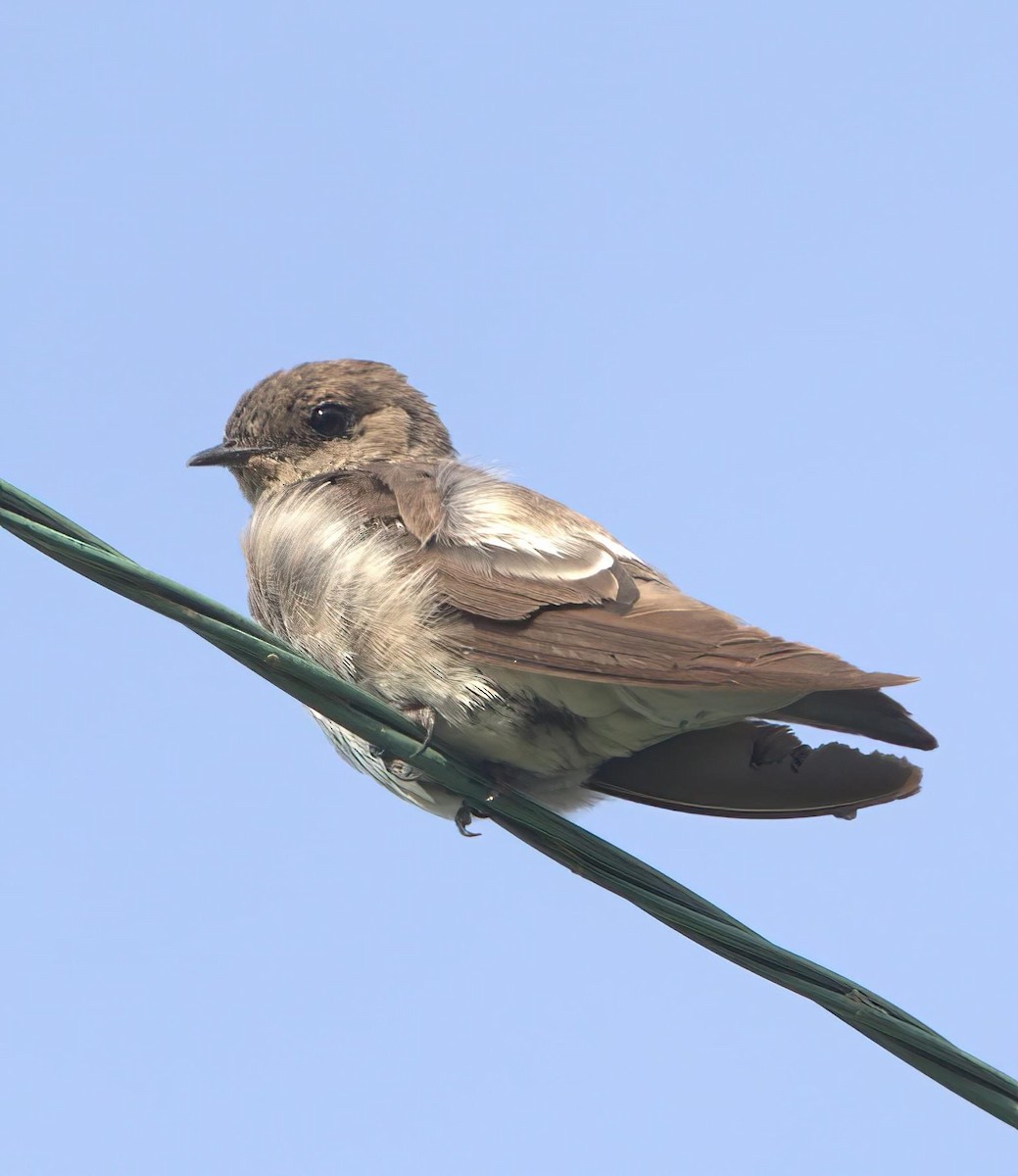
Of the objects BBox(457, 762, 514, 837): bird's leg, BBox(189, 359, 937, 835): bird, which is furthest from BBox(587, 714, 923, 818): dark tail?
BBox(457, 762, 514, 837): bird's leg

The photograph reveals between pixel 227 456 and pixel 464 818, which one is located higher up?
pixel 227 456

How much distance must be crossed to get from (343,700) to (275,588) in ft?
5.31

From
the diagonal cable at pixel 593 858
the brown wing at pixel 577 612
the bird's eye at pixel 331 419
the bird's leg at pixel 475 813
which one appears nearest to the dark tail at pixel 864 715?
the brown wing at pixel 577 612

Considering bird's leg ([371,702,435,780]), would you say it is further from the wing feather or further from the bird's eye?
the bird's eye

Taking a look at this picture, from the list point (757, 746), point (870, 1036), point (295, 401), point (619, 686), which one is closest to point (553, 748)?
point (619, 686)

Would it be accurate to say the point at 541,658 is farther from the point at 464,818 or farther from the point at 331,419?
the point at 331,419

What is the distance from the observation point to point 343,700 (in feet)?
13.2

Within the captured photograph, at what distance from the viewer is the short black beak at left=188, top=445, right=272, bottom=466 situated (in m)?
6.94

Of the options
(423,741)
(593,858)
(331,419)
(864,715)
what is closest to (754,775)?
(864,715)

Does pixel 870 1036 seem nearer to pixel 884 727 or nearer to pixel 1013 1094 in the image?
pixel 1013 1094

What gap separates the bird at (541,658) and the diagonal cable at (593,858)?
0.67 meters

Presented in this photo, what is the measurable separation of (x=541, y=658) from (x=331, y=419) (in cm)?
267

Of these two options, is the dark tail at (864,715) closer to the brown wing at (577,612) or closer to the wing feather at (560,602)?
the brown wing at (577,612)

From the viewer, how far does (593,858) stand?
13.1ft
